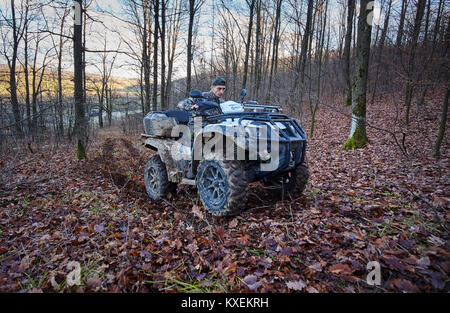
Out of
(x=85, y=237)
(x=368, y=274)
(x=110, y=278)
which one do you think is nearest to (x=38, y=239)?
(x=85, y=237)

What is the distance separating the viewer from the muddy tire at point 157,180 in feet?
15.2

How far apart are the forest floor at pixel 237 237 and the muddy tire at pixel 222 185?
24cm

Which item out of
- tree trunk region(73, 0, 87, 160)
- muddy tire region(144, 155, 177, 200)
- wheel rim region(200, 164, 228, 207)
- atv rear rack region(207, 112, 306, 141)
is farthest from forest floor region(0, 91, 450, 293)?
tree trunk region(73, 0, 87, 160)

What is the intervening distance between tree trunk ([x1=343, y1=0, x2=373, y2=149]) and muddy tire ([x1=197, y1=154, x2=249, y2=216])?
19.3 feet

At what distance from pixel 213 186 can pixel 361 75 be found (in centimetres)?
692

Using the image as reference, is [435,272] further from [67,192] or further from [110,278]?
[67,192]


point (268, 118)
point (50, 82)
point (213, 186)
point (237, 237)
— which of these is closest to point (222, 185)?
point (213, 186)

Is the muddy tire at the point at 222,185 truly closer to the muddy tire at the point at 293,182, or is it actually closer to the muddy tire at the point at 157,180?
the muddy tire at the point at 293,182

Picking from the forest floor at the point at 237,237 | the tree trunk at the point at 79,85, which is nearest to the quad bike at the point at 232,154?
the forest floor at the point at 237,237

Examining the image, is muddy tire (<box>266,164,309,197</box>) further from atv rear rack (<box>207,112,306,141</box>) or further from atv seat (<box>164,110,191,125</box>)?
atv seat (<box>164,110,191,125</box>)

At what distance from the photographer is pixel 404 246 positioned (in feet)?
7.72

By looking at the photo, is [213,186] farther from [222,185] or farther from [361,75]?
[361,75]

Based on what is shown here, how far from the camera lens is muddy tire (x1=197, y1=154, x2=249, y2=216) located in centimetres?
324

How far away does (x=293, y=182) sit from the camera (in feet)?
12.9
